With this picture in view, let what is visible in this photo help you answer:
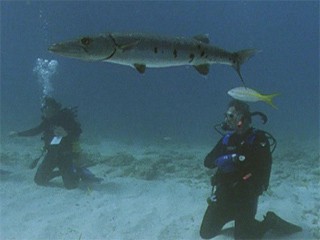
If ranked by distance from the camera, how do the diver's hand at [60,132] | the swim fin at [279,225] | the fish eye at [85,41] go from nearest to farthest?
the fish eye at [85,41] < the swim fin at [279,225] < the diver's hand at [60,132]

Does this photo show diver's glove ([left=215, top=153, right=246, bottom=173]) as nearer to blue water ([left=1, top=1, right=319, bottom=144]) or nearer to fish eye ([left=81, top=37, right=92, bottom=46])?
fish eye ([left=81, top=37, right=92, bottom=46])

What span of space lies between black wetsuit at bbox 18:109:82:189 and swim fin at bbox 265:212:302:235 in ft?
17.2

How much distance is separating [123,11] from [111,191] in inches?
2659

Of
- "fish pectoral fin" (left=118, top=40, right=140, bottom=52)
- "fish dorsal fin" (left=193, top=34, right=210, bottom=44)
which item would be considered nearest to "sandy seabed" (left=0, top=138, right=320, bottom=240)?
"fish dorsal fin" (left=193, top=34, right=210, bottom=44)

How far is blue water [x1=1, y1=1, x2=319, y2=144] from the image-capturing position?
67.7m

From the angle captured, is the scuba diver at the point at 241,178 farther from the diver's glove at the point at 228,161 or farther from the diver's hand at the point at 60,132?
the diver's hand at the point at 60,132

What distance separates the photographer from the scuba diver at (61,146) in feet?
32.8

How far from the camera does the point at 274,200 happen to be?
823cm

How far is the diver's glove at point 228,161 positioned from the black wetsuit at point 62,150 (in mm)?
4900

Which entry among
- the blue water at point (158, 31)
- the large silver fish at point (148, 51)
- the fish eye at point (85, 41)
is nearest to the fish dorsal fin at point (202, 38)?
the large silver fish at point (148, 51)

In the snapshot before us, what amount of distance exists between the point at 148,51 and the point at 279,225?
460cm

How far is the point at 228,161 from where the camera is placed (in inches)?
242

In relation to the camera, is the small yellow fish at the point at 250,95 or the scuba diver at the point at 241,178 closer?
the scuba diver at the point at 241,178

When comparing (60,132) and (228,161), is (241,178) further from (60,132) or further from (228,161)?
(60,132)
